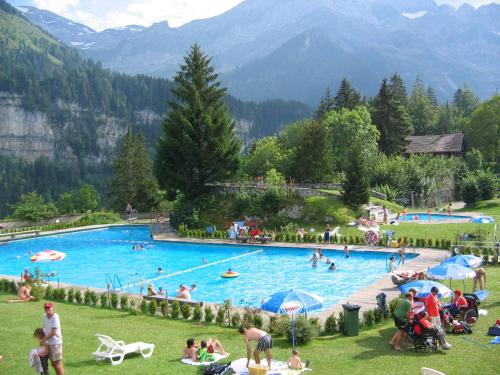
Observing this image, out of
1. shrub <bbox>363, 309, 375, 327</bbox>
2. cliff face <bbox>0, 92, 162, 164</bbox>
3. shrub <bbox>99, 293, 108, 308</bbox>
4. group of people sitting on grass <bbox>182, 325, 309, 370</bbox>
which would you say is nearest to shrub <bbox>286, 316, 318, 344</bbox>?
group of people sitting on grass <bbox>182, 325, 309, 370</bbox>

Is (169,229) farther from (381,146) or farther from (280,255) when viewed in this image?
(381,146)

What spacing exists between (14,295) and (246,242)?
16.8m

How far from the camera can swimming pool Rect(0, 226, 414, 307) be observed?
86.0 feet

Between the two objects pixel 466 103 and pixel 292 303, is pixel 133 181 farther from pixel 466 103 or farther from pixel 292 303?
pixel 466 103

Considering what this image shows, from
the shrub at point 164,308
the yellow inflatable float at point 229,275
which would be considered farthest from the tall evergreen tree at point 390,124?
the shrub at point 164,308

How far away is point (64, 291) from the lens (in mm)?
21688

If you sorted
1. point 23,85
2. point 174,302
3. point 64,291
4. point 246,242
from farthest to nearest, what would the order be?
point 23,85, point 246,242, point 64,291, point 174,302

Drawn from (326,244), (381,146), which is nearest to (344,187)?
(326,244)

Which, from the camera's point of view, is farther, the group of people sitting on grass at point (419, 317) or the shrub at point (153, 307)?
the shrub at point (153, 307)

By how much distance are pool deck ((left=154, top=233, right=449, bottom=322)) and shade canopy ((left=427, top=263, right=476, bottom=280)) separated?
2.79 meters

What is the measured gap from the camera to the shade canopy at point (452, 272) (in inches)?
653

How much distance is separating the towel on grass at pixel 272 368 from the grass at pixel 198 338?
2.07 ft

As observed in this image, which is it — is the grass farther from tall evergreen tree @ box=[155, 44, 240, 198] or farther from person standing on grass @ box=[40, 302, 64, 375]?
tall evergreen tree @ box=[155, 44, 240, 198]

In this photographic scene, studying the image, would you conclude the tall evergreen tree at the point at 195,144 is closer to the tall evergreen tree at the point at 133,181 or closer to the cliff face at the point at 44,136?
the tall evergreen tree at the point at 133,181
